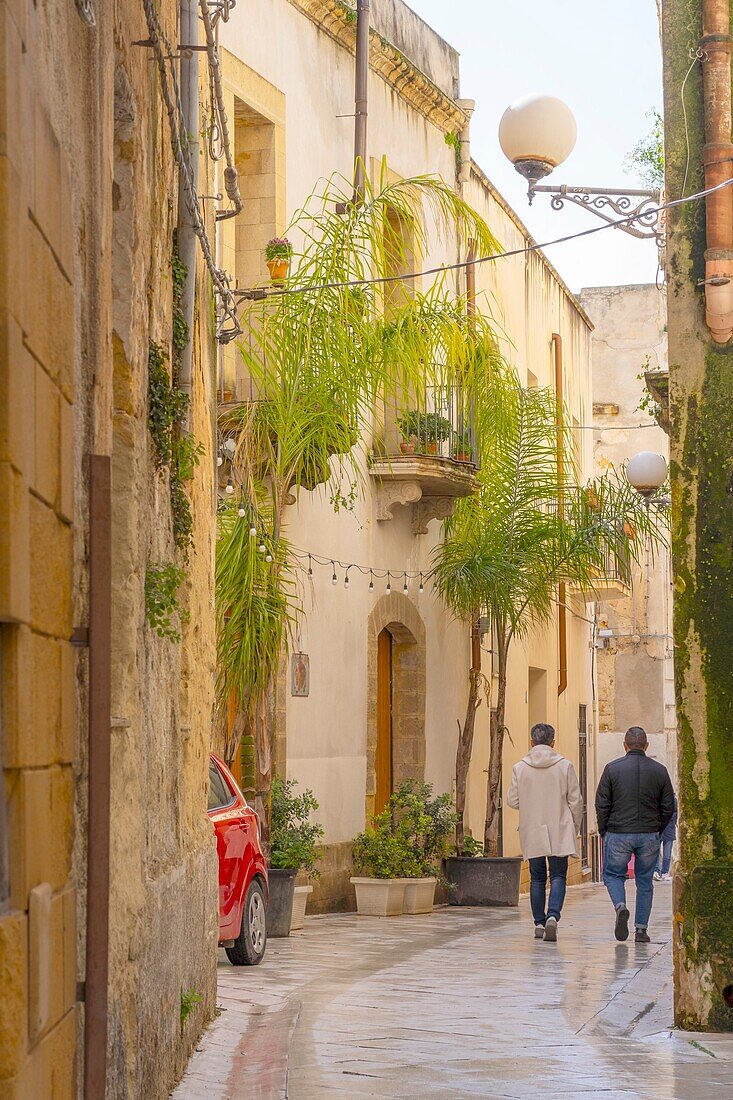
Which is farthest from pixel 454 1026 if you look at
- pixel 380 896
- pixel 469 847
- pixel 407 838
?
pixel 469 847

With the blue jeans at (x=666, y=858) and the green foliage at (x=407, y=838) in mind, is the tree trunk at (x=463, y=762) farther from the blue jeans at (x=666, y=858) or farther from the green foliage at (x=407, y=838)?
the blue jeans at (x=666, y=858)

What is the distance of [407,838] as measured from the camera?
1653 centimetres

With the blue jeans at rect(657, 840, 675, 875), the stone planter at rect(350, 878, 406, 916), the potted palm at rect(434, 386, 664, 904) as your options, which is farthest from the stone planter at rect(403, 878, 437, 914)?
the blue jeans at rect(657, 840, 675, 875)

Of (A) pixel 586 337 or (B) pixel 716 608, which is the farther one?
(A) pixel 586 337

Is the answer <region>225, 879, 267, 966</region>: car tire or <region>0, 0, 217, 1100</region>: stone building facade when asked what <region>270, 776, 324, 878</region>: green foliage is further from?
<region>0, 0, 217, 1100</region>: stone building facade

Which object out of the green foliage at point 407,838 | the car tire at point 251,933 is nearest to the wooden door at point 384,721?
the green foliage at point 407,838

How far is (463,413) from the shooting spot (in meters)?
18.6

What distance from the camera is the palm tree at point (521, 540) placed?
58.9 feet

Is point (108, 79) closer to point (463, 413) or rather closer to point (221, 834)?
point (221, 834)

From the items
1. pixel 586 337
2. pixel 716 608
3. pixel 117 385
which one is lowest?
pixel 716 608

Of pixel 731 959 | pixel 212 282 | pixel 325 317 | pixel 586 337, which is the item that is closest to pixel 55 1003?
pixel 731 959

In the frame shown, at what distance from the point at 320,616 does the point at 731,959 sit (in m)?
8.68

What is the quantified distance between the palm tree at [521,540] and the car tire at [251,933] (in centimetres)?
642

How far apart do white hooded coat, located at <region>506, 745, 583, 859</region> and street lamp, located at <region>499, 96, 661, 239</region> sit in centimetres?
469
